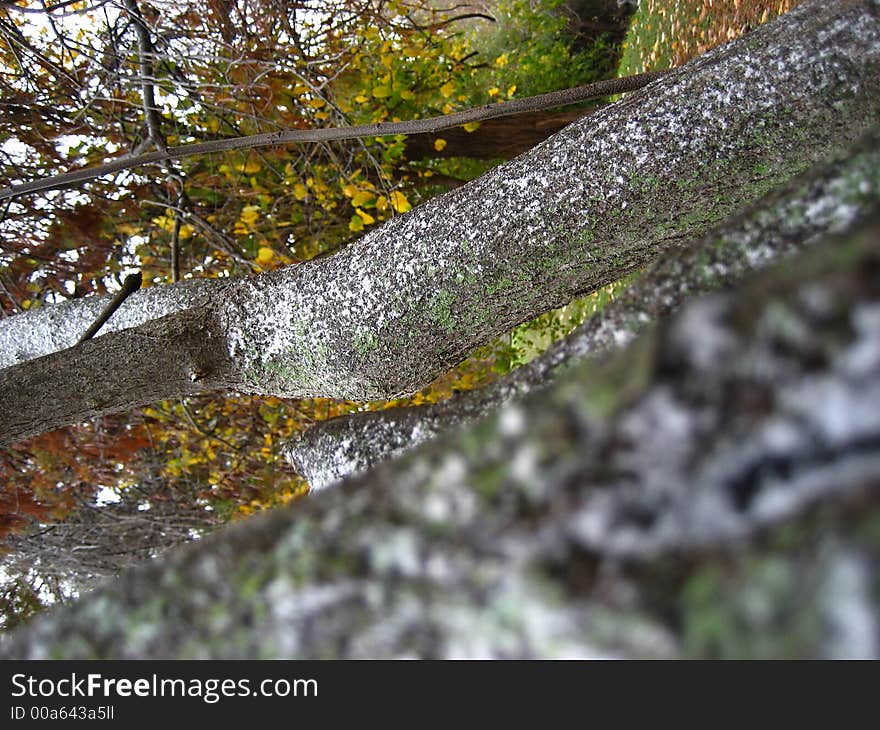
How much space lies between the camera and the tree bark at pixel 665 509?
0.45 metres

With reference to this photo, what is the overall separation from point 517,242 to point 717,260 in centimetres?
92

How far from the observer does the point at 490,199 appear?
2.08m

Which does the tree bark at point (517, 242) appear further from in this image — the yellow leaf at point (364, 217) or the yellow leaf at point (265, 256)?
the yellow leaf at point (364, 217)

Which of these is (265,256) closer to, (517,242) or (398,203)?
(398,203)

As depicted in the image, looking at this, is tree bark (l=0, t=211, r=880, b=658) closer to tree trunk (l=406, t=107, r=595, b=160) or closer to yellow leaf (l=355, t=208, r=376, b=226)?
yellow leaf (l=355, t=208, r=376, b=226)

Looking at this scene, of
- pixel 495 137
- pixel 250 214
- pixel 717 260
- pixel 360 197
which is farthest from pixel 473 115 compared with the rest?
pixel 495 137

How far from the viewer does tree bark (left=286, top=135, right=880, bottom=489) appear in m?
0.98

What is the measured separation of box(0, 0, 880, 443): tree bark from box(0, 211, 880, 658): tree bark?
4.79 ft

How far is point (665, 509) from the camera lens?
1.62ft

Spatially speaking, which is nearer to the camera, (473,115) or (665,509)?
(665,509)

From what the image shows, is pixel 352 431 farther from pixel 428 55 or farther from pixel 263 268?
pixel 428 55

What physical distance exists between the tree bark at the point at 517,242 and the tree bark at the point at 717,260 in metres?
0.57

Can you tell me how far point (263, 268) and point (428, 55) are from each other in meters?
1.67

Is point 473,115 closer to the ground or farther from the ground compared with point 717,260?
farther from the ground
